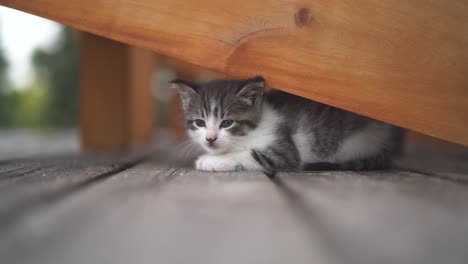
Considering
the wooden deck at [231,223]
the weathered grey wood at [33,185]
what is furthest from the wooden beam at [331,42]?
the weathered grey wood at [33,185]

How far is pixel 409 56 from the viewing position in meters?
1.21

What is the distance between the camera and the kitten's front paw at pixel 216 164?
53.5 inches

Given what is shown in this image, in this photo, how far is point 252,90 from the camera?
144cm

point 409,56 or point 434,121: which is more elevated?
point 409,56

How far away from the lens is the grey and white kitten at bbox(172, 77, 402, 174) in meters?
1.46

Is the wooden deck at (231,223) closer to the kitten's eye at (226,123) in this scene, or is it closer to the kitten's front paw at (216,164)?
the kitten's front paw at (216,164)

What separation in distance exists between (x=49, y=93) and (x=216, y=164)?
5469 mm

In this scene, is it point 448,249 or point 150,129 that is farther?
point 150,129

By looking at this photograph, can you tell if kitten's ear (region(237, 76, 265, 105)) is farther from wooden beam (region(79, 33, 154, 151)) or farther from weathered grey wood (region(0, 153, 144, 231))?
wooden beam (region(79, 33, 154, 151))

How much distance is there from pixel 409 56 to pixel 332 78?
249mm

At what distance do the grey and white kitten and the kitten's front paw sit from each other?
0.5 inches

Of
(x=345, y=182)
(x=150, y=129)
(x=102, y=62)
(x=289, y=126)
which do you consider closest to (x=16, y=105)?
(x=150, y=129)

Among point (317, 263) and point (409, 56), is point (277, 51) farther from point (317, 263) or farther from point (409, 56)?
point (317, 263)

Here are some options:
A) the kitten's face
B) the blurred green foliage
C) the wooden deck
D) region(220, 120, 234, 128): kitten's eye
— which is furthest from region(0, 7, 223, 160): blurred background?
the wooden deck
